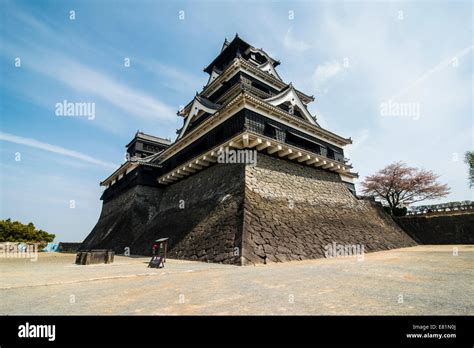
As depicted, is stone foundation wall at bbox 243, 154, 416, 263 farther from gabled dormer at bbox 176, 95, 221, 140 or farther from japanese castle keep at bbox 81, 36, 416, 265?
gabled dormer at bbox 176, 95, 221, 140

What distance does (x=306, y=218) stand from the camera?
12.1 meters

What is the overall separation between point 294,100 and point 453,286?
1567 centimetres

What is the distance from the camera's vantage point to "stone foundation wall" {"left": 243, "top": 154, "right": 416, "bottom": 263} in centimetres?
930

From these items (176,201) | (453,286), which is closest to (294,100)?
(176,201)

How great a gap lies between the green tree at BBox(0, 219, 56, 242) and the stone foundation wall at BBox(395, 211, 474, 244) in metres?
45.4

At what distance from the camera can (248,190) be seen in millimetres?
11430

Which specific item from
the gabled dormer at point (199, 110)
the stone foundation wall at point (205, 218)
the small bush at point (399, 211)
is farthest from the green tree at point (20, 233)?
the small bush at point (399, 211)

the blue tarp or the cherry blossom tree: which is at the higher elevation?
the cherry blossom tree

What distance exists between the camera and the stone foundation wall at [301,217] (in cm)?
930

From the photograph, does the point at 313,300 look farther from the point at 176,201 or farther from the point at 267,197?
the point at 176,201

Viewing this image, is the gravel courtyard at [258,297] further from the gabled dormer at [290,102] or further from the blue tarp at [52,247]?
the blue tarp at [52,247]

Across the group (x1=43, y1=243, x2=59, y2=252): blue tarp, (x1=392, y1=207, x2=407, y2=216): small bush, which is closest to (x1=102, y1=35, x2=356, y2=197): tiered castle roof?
(x1=392, y1=207, x2=407, y2=216): small bush

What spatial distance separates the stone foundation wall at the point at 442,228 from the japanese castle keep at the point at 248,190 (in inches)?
196
